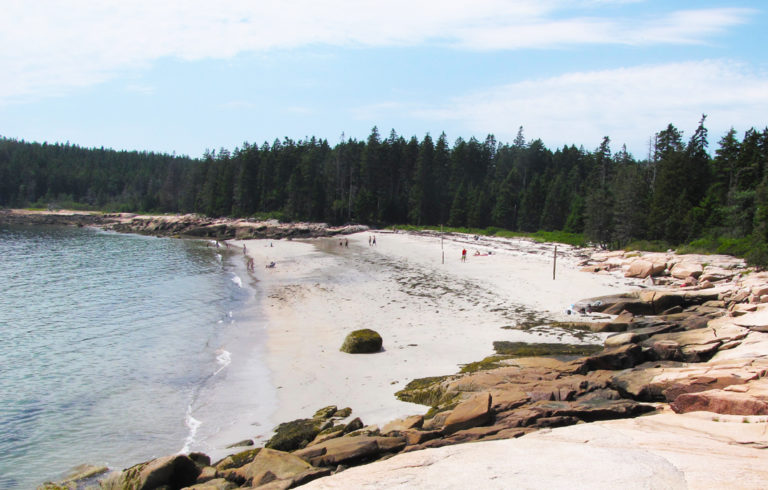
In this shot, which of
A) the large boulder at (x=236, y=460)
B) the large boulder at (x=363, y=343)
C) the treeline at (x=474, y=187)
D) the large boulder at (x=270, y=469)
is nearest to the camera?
the large boulder at (x=270, y=469)

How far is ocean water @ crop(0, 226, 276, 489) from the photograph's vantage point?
1207 cm

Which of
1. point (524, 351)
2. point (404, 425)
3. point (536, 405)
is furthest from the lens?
point (524, 351)

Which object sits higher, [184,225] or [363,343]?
[184,225]

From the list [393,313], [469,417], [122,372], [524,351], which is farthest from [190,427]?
[393,313]

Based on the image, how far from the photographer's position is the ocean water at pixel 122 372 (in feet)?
39.6

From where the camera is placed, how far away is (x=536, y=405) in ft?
33.1

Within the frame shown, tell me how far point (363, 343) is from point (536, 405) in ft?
27.9

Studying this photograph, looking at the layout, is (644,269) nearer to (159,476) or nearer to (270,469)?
(270,469)

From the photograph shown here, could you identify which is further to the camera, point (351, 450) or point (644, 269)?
point (644, 269)

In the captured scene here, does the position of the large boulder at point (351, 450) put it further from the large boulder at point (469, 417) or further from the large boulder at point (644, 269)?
the large boulder at point (644, 269)

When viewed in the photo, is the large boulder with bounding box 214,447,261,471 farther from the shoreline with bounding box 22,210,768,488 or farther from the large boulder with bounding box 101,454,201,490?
the large boulder with bounding box 101,454,201,490

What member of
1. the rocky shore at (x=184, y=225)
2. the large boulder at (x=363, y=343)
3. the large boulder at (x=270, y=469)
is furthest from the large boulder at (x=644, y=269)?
Result: the rocky shore at (x=184, y=225)

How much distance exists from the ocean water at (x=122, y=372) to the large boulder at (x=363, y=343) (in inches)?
129

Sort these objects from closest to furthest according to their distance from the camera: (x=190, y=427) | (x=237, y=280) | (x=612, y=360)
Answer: (x=190, y=427) → (x=612, y=360) → (x=237, y=280)
